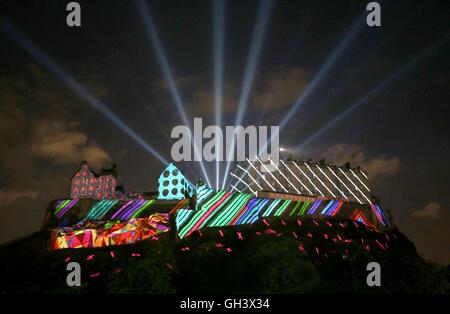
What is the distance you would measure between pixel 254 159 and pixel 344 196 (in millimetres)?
21541

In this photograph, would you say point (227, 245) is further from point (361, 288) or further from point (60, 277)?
point (60, 277)

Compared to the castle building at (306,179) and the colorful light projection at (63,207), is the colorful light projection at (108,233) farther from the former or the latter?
the castle building at (306,179)

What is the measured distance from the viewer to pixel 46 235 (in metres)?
45.3

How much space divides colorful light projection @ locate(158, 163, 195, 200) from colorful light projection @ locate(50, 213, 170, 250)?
6357mm

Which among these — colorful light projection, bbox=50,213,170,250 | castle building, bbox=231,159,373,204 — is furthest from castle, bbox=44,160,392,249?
castle building, bbox=231,159,373,204

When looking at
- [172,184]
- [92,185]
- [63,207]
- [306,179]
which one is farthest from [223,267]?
[306,179]

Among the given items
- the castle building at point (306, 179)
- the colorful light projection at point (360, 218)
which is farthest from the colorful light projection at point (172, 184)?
the colorful light projection at point (360, 218)

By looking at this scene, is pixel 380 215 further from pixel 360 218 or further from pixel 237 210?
pixel 237 210

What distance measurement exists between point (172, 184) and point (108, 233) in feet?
37.8

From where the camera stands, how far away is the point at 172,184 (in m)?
49.6

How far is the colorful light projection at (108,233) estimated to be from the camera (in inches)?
1585

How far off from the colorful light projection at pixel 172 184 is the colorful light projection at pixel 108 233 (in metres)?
6.36

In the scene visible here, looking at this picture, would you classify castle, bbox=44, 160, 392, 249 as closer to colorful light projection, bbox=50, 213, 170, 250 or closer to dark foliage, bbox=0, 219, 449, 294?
colorful light projection, bbox=50, 213, 170, 250
